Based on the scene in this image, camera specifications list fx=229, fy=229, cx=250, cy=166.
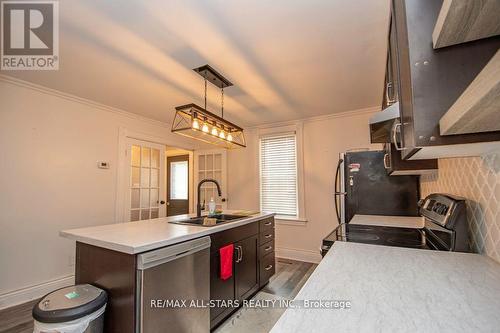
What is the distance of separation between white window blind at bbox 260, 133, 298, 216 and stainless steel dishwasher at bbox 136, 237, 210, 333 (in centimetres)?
253

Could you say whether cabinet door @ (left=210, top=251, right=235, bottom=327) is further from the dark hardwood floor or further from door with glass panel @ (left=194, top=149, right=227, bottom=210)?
door with glass panel @ (left=194, top=149, right=227, bottom=210)

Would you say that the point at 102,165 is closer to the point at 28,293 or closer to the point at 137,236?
the point at 28,293

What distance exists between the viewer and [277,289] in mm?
2779

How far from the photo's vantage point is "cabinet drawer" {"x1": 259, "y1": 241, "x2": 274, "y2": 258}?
2.75 meters

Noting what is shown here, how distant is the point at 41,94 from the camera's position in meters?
A: 2.72

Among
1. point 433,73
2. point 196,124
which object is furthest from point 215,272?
point 433,73

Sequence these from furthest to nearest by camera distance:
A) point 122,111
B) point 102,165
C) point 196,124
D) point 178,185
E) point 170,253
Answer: point 178,185 → point 122,111 → point 102,165 → point 196,124 → point 170,253

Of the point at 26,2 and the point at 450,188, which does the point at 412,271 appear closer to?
the point at 450,188

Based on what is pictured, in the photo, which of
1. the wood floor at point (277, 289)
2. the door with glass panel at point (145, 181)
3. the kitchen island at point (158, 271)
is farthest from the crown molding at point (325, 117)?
the kitchen island at point (158, 271)

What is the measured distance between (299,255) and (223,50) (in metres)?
3.37

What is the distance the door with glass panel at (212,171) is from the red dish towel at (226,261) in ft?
8.36

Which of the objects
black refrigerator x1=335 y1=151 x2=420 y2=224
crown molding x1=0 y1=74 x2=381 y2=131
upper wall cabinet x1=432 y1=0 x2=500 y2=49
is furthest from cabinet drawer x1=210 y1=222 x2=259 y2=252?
crown molding x1=0 y1=74 x2=381 y2=131

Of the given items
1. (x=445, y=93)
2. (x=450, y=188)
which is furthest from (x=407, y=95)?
(x=450, y=188)

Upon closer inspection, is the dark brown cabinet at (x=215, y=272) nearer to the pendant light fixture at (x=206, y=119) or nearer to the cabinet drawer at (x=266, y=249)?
the cabinet drawer at (x=266, y=249)
